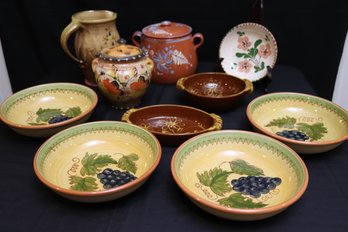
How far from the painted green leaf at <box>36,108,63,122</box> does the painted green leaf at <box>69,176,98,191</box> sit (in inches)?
11.3

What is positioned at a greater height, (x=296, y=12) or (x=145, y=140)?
(x=296, y=12)

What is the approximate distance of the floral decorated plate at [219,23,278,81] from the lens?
1152mm

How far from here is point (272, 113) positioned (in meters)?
0.96

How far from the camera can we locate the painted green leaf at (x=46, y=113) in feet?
3.12

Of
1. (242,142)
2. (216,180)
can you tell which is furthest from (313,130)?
(216,180)

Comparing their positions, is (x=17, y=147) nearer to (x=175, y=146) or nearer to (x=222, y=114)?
(x=175, y=146)

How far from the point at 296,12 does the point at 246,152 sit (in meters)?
0.76

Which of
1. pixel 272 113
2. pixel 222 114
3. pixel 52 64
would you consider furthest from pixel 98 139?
pixel 52 64

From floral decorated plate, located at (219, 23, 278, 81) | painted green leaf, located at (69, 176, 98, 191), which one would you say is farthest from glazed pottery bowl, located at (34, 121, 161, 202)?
floral decorated plate, located at (219, 23, 278, 81)

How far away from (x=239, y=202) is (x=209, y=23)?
862mm

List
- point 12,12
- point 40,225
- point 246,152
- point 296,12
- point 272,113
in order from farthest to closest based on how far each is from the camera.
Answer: point 12,12
point 296,12
point 272,113
point 246,152
point 40,225

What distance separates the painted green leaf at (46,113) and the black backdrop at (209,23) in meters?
0.25

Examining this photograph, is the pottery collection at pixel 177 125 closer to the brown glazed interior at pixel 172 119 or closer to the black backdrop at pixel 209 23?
the brown glazed interior at pixel 172 119

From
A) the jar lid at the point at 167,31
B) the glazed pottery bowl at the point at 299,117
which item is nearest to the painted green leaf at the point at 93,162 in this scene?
the glazed pottery bowl at the point at 299,117
